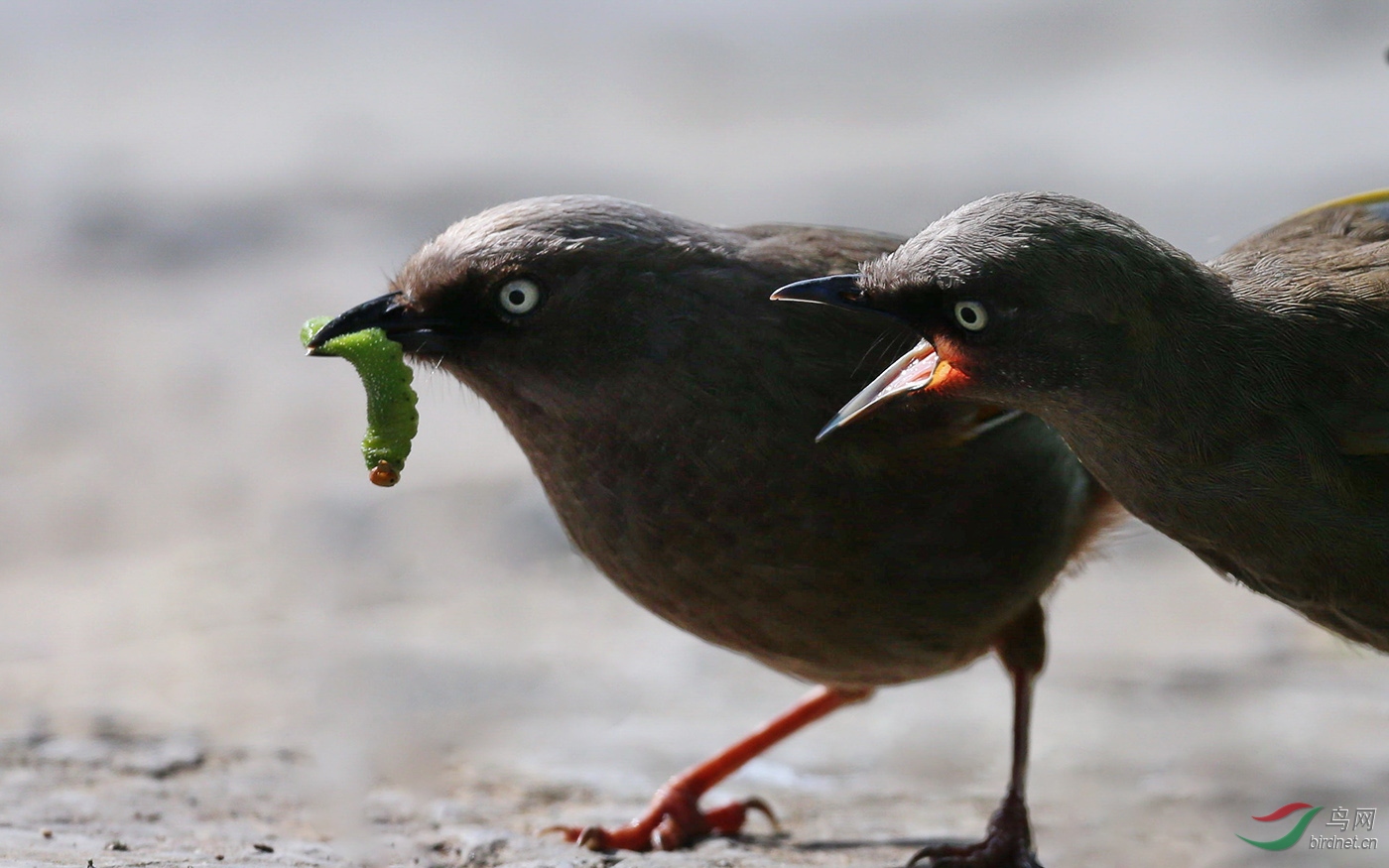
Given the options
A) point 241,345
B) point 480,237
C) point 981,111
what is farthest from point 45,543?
point 981,111

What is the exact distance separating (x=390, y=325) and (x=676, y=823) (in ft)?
7.32

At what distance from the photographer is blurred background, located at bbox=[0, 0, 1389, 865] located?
253 inches

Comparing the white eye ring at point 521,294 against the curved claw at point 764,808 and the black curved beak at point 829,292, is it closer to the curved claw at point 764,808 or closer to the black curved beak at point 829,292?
the black curved beak at point 829,292

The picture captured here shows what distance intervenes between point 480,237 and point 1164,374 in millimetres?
1798

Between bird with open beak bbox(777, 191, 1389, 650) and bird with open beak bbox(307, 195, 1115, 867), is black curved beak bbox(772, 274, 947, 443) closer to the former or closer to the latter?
bird with open beak bbox(777, 191, 1389, 650)

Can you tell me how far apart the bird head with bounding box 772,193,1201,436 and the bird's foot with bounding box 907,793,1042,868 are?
179 cm

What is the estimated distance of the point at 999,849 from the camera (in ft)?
16.6

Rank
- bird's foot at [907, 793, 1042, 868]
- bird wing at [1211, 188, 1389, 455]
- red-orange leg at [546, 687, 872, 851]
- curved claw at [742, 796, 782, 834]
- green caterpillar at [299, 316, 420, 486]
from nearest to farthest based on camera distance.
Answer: bird wing at [1211, 188, 1389, 455] → green caterpillar at [299, 316, 420, 486] → bird's foot at [907, 793, 1042, 868] → red-orange leg at [546, 687, 872, 851] → curved claw at [742, 796, 782, 834]

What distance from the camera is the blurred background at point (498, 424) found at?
6434 millimetres

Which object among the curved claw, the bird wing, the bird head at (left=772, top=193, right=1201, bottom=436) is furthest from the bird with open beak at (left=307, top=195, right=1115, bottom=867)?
the curved claw

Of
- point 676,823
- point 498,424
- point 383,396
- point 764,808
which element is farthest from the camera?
point 498,424

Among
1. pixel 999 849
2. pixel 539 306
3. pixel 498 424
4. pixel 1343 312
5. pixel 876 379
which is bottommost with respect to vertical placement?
pixel 999 849

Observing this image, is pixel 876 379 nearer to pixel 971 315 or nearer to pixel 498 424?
pixel 971 315

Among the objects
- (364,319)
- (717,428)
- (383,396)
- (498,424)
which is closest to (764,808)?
(717,428)
